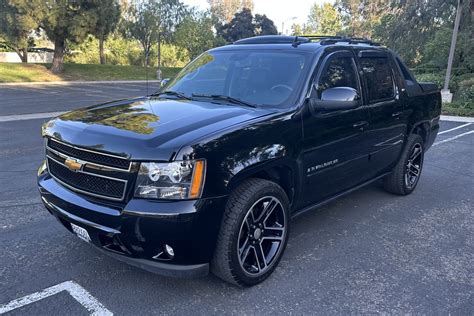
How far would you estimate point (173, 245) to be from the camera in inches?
110

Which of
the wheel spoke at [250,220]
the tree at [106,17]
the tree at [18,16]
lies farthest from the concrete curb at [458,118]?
the tree at [18,16]

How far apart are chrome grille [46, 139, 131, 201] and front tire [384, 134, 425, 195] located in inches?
149

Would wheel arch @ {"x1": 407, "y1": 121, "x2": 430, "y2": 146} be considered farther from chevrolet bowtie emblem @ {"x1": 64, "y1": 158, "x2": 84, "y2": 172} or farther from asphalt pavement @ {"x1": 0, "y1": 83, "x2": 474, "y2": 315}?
chevrolet bowtie emblem @ {"x1": 64, "y1": 158, "x2": 84, "y2": 172}

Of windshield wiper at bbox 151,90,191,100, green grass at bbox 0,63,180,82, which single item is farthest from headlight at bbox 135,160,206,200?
green grass at bbox 0,63,180,82

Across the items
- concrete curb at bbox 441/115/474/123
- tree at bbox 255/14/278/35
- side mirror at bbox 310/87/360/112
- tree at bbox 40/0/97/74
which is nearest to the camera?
side mirror at bbox 310/87/360/112

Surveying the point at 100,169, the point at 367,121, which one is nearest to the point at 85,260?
the point at 100,169

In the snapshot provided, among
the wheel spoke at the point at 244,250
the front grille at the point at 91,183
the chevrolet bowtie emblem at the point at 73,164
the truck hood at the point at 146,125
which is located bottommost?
the wheel spoke at the point at 244,250

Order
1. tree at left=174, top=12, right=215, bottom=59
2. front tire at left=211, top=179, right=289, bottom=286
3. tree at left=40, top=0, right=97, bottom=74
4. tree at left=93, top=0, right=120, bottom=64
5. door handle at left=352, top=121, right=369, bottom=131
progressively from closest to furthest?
front tire at left=211, top=179, right=289, bottom=286
door handle at left=352, top=121, right=369, bottom=131
tree at left=40, top=0, right=97, bottom=74
tree at left=93, top=0, right=120, bottom=64
tree at left=174, top=12, right=215, bottom=59

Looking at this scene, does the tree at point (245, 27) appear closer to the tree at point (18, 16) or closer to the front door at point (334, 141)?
the tree at point (18, 16)

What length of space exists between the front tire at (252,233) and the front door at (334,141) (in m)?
0.46

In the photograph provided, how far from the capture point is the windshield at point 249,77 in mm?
3736

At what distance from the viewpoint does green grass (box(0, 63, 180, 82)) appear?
2661cm

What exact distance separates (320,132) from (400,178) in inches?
86.7

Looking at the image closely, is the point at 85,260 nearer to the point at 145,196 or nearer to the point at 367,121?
the point at 145,196
